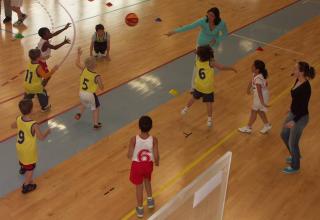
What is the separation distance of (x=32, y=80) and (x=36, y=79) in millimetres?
65

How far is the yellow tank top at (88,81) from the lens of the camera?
7086mm

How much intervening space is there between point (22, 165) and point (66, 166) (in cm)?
75

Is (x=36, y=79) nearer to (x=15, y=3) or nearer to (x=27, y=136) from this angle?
(x=27, y=136)

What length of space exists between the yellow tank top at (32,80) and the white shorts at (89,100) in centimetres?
77

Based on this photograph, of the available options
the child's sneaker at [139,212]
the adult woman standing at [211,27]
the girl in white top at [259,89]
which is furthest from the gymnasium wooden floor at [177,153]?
the adult woman standing at [211,27]

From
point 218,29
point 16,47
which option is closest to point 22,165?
point 218,29

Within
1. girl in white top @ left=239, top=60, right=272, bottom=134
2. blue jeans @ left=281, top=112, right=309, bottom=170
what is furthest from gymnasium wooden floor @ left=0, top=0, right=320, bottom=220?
girl in white top @ left=239, top=60, right=272, bottom=134

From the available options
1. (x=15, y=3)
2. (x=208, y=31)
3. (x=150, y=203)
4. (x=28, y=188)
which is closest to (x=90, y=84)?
(x=28, y=188)

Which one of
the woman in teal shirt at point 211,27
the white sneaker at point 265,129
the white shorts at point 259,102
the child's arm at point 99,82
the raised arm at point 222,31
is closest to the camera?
the child's arm at point 99,82

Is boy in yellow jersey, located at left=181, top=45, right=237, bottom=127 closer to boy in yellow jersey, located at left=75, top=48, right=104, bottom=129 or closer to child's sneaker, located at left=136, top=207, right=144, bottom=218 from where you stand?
boy in yellow jersey, located at left=75, top=48, right=104, bottom=129

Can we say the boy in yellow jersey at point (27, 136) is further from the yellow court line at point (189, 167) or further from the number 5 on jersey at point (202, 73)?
the number 5 on jersey at point (202, 73)

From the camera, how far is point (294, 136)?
6.30m

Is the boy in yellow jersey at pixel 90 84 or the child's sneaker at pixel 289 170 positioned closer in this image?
the child's sneaker at pixel 289 170

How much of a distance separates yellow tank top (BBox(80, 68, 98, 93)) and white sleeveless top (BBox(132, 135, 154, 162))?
2192 mm
